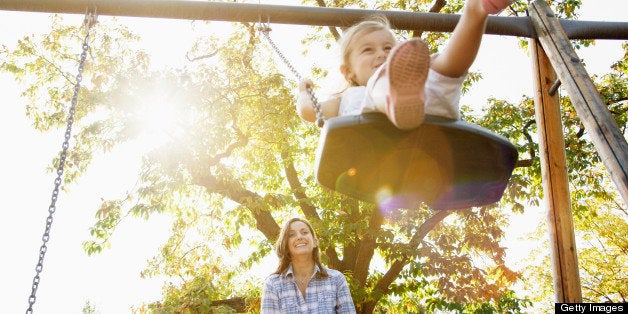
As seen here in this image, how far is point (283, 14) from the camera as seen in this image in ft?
9.82

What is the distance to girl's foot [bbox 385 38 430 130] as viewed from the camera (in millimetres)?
1386

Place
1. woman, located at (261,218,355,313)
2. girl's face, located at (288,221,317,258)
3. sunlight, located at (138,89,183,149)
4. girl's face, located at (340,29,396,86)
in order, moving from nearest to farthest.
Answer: girl's face, located at (340,29,396,86)
woman, located at (261,218,355,313)
girl's face, located at (288,221,317,258)
sunlight, located at (138,89,183,149)

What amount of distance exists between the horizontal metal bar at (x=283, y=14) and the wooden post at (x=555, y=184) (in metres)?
0.27

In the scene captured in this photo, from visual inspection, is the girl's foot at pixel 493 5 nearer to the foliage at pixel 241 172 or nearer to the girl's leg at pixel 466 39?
the girl's leg at pixel 466 39

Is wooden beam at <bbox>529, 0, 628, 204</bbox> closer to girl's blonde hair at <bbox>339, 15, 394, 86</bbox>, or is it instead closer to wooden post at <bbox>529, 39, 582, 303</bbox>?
wooden post at <bbox>529, 39, 582, 303</bbox>

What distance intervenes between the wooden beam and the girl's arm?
1425 mm

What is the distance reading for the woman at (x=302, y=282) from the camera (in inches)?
121

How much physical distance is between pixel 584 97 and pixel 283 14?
72.6 inches

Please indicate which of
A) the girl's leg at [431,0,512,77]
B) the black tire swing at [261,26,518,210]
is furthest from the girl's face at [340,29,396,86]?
the girl's leg at [431,0,512,77]

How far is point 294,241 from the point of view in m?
3.35

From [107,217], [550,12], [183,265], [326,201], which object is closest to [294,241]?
[550,12]

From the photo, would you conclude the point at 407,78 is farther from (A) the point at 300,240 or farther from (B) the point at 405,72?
(A) the point at 300,240

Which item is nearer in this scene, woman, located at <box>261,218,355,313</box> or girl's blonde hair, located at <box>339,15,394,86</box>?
girl's blonde hair, located at <box>339,15,394,86</box>

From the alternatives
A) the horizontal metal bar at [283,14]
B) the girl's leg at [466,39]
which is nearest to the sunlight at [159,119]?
the horizontal metal bar at [283,14]
